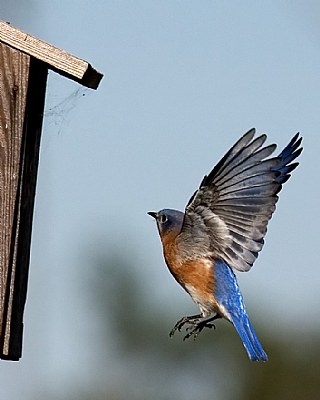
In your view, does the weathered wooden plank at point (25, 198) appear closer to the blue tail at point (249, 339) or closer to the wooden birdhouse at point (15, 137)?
the wooden birdhouse at point (15, 137)

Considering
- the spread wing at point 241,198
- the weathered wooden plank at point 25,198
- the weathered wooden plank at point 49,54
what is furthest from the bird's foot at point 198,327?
the weathered wooden plank at point 49,54

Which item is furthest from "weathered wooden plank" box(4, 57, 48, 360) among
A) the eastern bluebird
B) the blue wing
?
the blue wing

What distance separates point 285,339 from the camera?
52.0ft

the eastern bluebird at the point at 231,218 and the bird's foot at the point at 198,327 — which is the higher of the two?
the eastern bluebird at the point at 231,218

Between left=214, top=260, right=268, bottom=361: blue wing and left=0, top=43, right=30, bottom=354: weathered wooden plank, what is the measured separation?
4.21 feet

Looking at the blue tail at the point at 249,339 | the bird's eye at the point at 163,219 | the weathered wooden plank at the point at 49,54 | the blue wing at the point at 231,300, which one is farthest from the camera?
the bird's eye at the point at 163,219

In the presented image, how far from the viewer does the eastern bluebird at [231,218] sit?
6.31 metres

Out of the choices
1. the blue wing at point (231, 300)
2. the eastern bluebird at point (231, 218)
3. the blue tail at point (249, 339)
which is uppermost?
the eastern bluebird at point (231, 218)

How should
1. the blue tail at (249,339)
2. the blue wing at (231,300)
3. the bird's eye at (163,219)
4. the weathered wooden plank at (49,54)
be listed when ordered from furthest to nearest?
the bird's eye at (163,219) < the blue wing at (231,300) < the blue tail at (249,339) < the weathered wooden plank at (49,54)

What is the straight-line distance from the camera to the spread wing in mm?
6305

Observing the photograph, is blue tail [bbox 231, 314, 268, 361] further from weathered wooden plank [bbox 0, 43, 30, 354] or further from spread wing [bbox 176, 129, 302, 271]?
weathered wooden plank [bbox 0, 43, 30, 354]

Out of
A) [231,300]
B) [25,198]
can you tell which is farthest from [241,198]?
[25,198]

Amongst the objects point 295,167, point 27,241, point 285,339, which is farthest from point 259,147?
point 285,339

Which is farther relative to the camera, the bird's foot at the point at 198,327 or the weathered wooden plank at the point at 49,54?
the bird's foot at the point at 198,327
